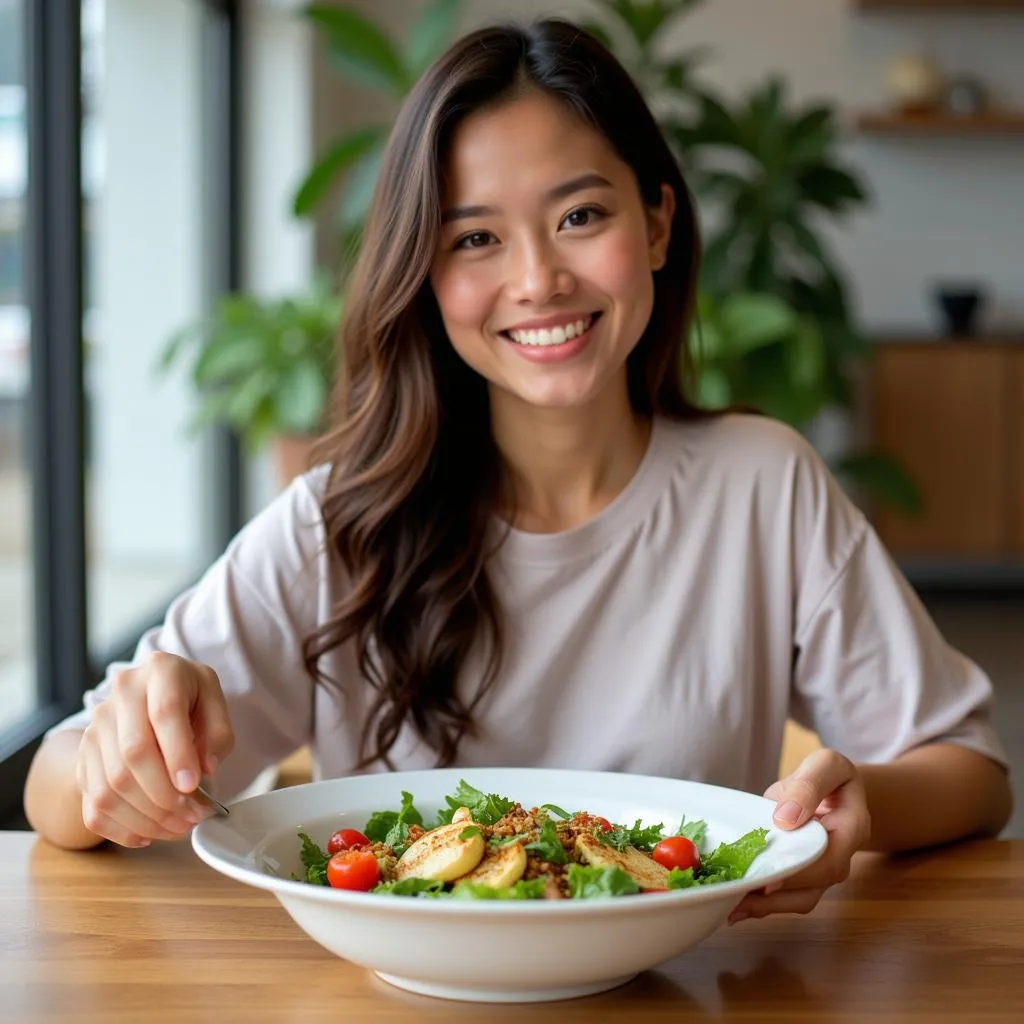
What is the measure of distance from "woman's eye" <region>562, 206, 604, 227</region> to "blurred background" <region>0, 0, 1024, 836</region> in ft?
6.07

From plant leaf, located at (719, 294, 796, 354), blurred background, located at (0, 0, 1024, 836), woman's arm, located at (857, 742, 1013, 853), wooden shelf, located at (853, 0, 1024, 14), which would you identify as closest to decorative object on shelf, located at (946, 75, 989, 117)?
blurred background, located at (0, 0, 1024, 836)

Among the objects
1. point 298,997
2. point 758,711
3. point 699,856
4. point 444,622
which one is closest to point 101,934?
point 298,997

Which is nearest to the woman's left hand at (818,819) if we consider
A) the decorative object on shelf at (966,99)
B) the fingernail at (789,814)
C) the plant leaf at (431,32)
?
the fingernail at (789,814)

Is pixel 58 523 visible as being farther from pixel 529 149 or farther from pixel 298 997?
pixel 298 997

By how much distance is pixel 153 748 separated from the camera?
108 centimetres

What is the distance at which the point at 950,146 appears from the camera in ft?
22.2

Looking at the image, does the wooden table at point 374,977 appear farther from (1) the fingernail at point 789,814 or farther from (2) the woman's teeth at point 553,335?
(2) the woman's teeth at point 553,335

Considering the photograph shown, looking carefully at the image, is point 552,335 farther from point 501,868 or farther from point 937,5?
point 937,5

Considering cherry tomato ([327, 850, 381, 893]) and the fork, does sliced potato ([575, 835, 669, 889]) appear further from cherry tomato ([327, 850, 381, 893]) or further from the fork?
the fork

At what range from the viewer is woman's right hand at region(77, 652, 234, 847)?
1069 mm

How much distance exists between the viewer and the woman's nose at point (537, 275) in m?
1.45

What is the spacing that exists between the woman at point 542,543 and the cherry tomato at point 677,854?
1.38 feet

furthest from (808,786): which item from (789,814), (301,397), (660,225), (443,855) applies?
(301,397)

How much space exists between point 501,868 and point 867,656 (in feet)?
2.27
